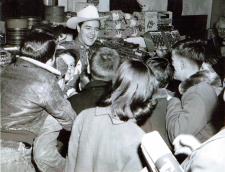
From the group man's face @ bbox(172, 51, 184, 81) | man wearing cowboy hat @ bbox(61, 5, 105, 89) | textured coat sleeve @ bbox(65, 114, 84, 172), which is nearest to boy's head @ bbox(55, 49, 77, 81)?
man wearing cowboy hat @ bbox(61, 5, 105, 89)

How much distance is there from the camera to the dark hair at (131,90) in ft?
6.61

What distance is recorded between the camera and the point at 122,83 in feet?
6.65

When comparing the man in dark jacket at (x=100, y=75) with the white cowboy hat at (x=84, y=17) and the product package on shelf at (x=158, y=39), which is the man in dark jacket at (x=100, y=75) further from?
the product package on shelf at (x=158, y=39)

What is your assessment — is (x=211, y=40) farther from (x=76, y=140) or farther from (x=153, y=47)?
(x=76, y=140)

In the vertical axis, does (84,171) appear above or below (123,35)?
below

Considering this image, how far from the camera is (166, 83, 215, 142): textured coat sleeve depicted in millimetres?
2389

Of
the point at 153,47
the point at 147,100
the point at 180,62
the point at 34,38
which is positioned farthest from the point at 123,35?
the point at 147,100

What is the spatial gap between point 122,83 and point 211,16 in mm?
7859

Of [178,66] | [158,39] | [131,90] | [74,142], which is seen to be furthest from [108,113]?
[158,39]

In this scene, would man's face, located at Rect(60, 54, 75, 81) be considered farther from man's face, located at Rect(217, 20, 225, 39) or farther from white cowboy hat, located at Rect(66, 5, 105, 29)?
man's face, located at Rect(217, 20, 225, 39)

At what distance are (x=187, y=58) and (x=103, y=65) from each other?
2.49 feet

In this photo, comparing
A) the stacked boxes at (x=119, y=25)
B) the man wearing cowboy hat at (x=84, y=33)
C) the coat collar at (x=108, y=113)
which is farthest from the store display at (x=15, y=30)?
the coat collar at (x=108, y=113)

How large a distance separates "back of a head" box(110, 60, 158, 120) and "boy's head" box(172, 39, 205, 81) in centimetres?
81

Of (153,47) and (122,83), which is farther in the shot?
(153,47)
